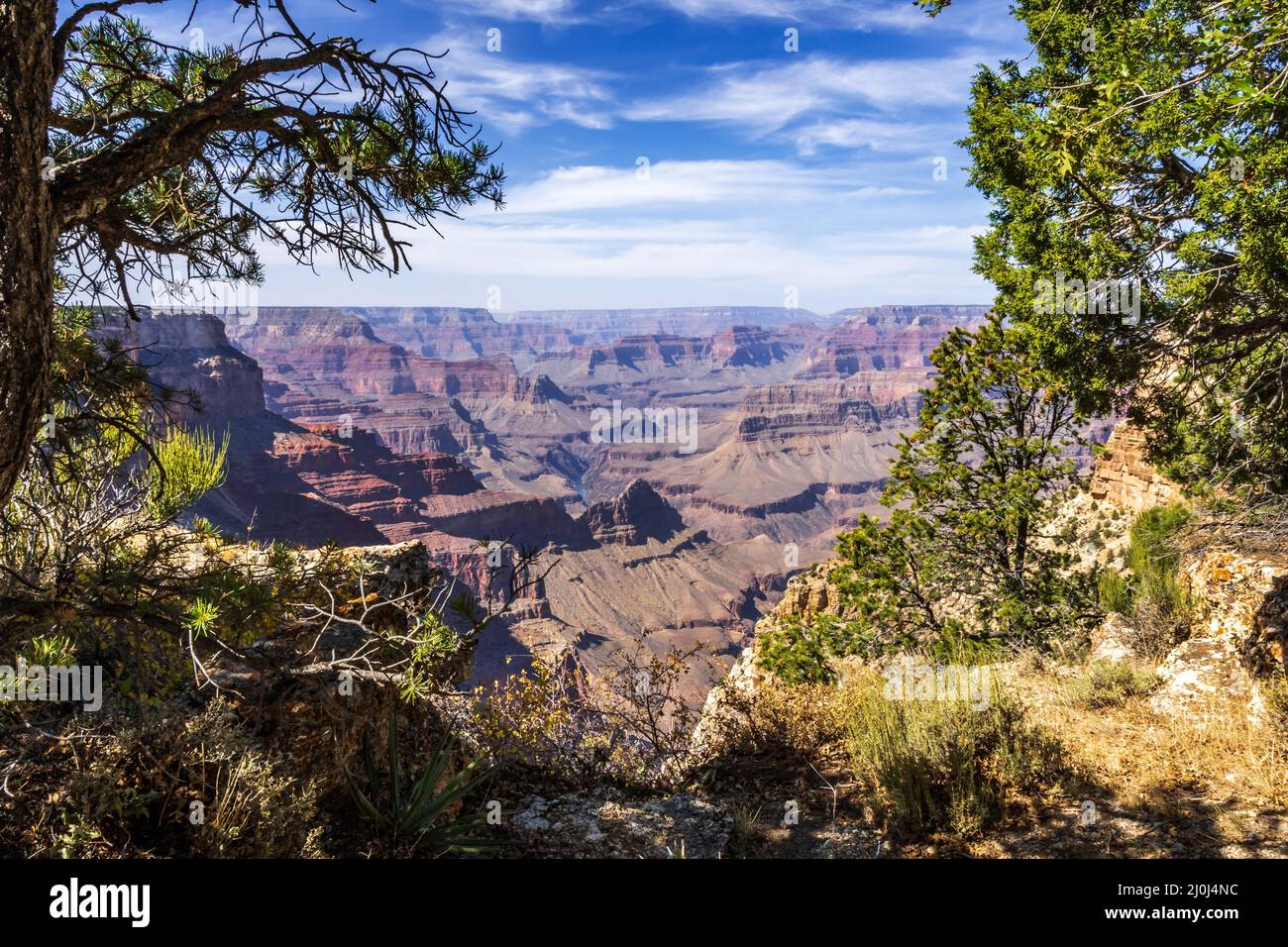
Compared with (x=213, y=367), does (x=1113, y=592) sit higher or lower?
lower

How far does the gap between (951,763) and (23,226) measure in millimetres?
5465

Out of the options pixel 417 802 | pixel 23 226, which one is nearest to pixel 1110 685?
pixel 417 802

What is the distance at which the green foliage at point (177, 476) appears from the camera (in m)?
3.83

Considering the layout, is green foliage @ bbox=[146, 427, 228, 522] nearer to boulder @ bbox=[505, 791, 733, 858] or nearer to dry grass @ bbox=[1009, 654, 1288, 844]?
boulder @ bbox=[505, 791, 733, 858]

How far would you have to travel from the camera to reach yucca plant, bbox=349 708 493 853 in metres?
3.98

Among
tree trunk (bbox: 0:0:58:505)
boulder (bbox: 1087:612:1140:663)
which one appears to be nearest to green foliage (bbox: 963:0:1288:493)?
boulder (bbox: 1087:612:1140:663)

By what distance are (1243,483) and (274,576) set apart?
32.0 ft

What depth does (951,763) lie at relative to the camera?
477cm

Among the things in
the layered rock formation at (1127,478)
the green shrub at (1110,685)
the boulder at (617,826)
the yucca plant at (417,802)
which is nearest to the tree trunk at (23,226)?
the yucca plant at (417,802)

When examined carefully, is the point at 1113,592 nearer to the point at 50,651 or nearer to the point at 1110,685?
the point at 1110,685

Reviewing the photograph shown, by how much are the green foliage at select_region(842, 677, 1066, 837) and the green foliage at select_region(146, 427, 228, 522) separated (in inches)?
175

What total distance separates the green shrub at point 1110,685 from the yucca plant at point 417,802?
197 inches

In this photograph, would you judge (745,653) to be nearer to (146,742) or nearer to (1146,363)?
(1146,363)

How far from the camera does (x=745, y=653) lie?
13.1 meters
